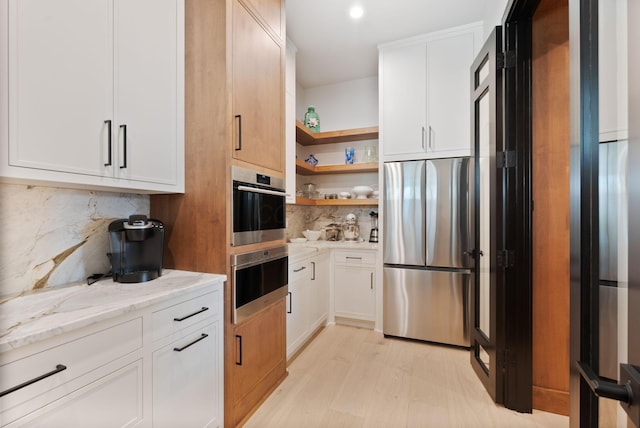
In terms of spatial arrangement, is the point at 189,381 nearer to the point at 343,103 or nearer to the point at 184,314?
the point at 184,314

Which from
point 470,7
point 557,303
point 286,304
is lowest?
point 286,304

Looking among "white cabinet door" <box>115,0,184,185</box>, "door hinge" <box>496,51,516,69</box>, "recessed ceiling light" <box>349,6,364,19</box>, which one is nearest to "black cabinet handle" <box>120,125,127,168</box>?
"white cabinet door" <box>115,0,184,185</box>

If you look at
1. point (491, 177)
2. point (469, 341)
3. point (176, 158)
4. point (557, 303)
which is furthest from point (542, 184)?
point (176, 158)

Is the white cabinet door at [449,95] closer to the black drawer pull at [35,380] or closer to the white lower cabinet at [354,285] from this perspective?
the white lower cabinet at [354,285]

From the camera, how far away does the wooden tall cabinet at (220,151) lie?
1.46m

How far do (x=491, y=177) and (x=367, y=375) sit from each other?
5.53 feet

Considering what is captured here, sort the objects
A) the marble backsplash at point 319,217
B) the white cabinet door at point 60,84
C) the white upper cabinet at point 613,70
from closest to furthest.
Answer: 1. the white upper cabinet at point 613,70
2. the white cabinet door at point 60,84
3. the marble backsplash at point 319,217

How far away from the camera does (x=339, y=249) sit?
9.96 ft

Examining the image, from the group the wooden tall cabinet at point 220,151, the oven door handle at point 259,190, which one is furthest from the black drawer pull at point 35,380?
the oven door handle at point 259,190

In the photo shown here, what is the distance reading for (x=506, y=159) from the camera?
5.64ft

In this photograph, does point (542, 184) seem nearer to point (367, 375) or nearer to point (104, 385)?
point (367, 375)

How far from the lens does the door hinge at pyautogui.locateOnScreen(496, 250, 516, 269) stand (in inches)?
67.1

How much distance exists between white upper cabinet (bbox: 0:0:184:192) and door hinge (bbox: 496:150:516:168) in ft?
6.23

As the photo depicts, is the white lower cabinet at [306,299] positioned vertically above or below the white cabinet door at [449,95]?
below
